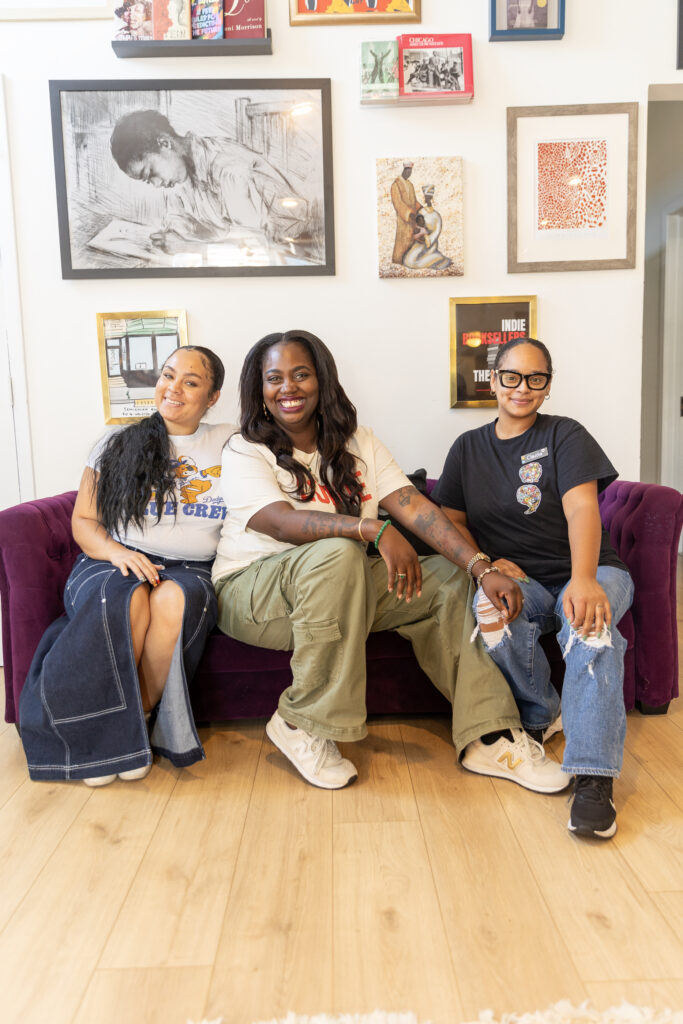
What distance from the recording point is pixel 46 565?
6.39 ft

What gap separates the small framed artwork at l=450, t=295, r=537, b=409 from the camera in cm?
250

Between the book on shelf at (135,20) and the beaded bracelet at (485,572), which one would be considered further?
the book on shelf at (135,20)

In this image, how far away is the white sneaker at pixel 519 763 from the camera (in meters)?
1.62

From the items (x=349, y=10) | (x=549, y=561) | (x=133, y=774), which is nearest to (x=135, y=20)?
(x=349, y=10)

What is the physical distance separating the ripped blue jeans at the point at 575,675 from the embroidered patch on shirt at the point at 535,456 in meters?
0.33

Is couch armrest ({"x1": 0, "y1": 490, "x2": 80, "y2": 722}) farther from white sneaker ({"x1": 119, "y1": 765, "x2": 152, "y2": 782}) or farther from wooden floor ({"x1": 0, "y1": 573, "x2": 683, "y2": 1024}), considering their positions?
white sneaker ({"x1": 119, "y1": 765, "x2": 152, "y2": 782})

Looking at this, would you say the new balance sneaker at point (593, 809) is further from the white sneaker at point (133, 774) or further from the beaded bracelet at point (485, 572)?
the white sneaker at point (133, 774)

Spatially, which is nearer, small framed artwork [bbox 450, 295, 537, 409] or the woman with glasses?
the woman with glasses

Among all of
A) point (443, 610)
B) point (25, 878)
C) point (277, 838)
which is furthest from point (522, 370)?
point (25, 878)

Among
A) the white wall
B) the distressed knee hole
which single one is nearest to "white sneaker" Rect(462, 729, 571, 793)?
the distressed knee hole

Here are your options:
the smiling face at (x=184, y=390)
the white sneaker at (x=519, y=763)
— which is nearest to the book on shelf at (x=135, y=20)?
the smiling face at (x=184, y=390)

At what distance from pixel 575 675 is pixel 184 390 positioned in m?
1.32

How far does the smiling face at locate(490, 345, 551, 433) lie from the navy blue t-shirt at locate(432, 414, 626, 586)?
1.8 inches

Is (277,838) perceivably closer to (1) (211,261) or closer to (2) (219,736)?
(2) (219,736)
